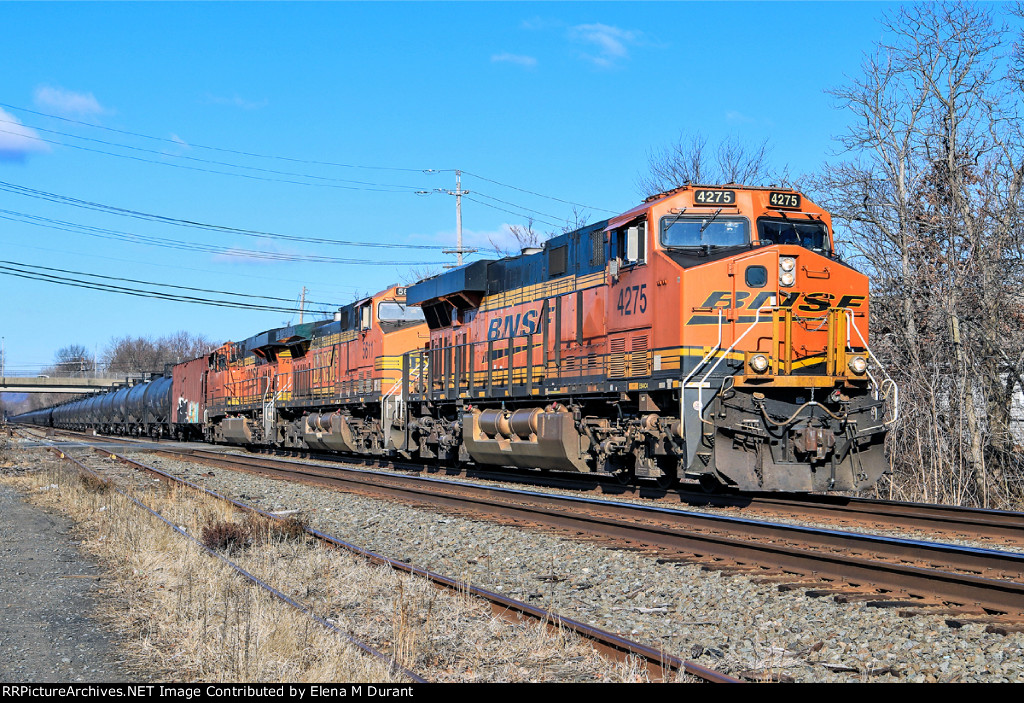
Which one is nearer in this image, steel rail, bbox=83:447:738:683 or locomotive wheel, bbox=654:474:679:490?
steel rail, bbox=83:447:738:683

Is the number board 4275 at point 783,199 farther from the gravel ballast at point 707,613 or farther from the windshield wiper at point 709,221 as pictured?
the gravel ballast at point 707,613

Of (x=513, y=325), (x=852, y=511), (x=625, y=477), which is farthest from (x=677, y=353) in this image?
(x=513, y=325)

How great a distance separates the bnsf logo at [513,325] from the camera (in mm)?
16078

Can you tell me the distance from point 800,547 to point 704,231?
5097 millimetres

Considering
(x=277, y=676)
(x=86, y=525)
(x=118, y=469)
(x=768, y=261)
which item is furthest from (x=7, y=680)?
(x=118, y=469)

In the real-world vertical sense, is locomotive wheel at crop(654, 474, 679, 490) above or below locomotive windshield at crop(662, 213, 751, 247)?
below

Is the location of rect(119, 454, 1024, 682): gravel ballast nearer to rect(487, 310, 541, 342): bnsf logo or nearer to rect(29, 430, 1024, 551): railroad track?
rect(29, 430, 1024, 551): railroad track

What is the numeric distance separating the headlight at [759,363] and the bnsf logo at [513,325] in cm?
503

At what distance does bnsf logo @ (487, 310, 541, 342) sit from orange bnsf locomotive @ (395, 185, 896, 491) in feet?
3.90

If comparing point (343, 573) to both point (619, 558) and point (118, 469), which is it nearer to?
point (619, 558)

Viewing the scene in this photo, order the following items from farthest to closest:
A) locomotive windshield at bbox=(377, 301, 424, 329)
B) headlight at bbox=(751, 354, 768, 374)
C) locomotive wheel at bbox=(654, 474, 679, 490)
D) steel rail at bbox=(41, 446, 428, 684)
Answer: locomotive windshield at bbox=(377, 301, 424, 329), locomotive wheel at bbox=(654, 474, 679, 490), headlight at bbox=(751, 354, 768, 374), steel rail at bbox=(41, 446, 428, 684)

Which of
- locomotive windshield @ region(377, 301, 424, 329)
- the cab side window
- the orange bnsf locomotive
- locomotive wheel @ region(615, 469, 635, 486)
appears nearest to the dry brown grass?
the orange bnsf locomotive

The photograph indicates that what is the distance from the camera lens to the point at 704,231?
1240cm

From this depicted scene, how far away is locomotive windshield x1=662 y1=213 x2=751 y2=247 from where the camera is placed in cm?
1238
